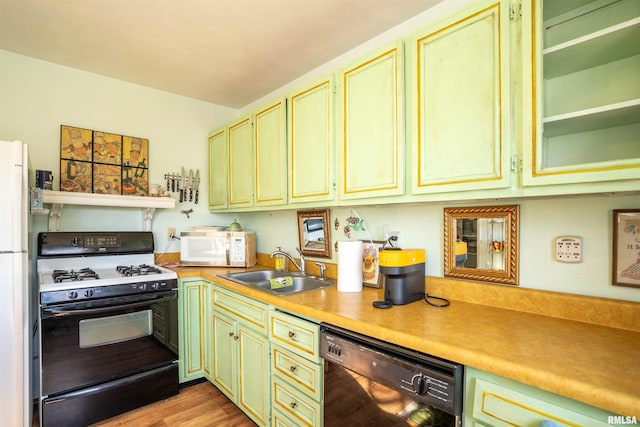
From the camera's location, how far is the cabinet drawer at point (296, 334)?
1.46m

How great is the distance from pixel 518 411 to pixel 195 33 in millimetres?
2429

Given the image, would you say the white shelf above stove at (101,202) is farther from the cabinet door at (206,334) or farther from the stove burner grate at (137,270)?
the cabinet door at (206,334)

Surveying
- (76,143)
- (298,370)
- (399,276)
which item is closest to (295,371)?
(298,370)

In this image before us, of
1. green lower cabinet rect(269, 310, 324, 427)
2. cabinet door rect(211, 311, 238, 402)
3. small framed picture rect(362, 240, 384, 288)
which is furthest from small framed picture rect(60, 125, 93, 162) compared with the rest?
small framed picture rect(362, 240, 384, 288)

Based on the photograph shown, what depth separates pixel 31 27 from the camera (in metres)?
1.99

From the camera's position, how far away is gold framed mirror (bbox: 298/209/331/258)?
7.74 ft

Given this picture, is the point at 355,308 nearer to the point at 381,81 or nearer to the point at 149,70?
the point at 381,81

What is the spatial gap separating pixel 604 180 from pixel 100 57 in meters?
3.02

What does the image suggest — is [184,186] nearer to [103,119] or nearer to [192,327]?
[103,119]

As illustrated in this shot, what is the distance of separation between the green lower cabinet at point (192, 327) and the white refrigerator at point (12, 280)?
906mm

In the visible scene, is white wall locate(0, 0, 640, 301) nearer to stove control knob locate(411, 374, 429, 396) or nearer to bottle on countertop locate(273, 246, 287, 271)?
bottle on countertop locate(273, 246, 287, 271)

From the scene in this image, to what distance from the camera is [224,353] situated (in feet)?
7.29

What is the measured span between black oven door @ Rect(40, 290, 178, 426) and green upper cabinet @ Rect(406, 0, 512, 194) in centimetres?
201

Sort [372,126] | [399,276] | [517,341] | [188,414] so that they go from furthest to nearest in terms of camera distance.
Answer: [188,414]
[372,126]
[399,276]
[517,341]
